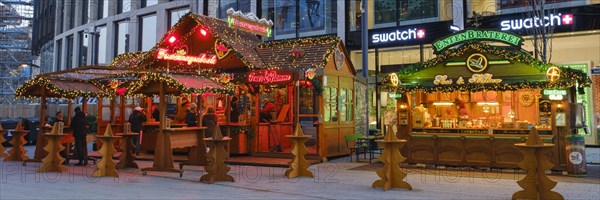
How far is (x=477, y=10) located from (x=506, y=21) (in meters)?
1.67

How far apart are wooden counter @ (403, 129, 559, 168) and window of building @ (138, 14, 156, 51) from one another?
848 inches

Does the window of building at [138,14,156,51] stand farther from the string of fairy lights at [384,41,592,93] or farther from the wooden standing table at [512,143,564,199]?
the wooden standing table at [512,143,564,199]

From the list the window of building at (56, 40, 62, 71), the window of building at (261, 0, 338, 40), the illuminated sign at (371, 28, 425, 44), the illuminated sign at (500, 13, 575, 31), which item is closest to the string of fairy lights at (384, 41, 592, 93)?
the illuminated sign at (500, 13, 575, 31)

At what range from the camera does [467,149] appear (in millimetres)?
11641

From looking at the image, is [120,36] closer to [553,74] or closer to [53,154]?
[53,154]

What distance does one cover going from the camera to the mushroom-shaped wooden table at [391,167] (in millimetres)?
8523

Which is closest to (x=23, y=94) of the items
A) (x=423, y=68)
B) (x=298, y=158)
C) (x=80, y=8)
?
(x=298, y=158)

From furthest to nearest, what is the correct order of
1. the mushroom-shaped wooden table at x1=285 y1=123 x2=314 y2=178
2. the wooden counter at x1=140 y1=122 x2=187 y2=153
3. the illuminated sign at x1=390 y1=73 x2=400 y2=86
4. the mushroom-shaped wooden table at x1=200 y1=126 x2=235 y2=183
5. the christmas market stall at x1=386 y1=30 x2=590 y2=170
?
the wooden counter at x1=140 y1=122 x2=187 y2=153 < the illuminated sign at x1=390 y1=73 x2=400 y2=86 < the christmas market stall at x1=386 y1=30 x2=590 y2=170 < the mushroom-shaped wooden table at x1=285 y1=123 x2=314 y2=178 < the mushroom-shaped wooden table at x1=200 y1=126 x2=235 y2=183

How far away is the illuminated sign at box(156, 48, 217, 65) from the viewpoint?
13.4 m

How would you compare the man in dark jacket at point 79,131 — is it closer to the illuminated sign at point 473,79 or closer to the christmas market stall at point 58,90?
the christmas market stall at point 58,90

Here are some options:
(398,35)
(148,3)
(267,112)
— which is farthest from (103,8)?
(267,112)

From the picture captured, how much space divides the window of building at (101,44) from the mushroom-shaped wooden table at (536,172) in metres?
31.2

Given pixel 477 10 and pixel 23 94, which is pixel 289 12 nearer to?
pixel 477 10

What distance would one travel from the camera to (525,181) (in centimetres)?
745
